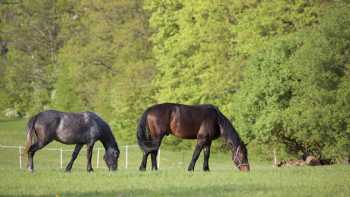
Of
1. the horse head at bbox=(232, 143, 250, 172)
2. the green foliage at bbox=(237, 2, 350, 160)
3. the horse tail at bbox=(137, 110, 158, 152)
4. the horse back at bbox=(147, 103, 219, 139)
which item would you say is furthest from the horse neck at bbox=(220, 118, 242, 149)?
the green foliage at bbox=(237, 2, 350, 160)

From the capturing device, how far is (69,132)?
84.7 ft

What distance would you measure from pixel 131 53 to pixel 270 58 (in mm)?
20897

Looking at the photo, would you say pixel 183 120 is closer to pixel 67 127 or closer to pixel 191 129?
pixel 191 129

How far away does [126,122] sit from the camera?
202 ft

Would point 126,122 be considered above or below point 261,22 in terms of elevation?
below

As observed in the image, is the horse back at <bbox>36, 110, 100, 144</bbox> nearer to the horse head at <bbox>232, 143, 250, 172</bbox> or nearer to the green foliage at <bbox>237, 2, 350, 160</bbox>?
the horse head at <bbox>232, 143, 250, 172</bbox>

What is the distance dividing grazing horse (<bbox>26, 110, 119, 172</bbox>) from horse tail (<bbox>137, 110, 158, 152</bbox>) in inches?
32.1

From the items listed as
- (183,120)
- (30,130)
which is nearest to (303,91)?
(183,120)

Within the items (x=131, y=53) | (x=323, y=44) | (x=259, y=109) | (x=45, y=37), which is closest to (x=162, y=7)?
(x=131, y=53)

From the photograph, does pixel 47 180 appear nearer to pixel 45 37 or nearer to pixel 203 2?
pixel 203 2

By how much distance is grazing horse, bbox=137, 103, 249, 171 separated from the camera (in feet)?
86.3

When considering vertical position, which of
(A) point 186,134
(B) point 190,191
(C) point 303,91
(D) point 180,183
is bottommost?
(B) point 190,191

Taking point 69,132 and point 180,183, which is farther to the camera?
point 69,132

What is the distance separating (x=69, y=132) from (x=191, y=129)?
3368mm
